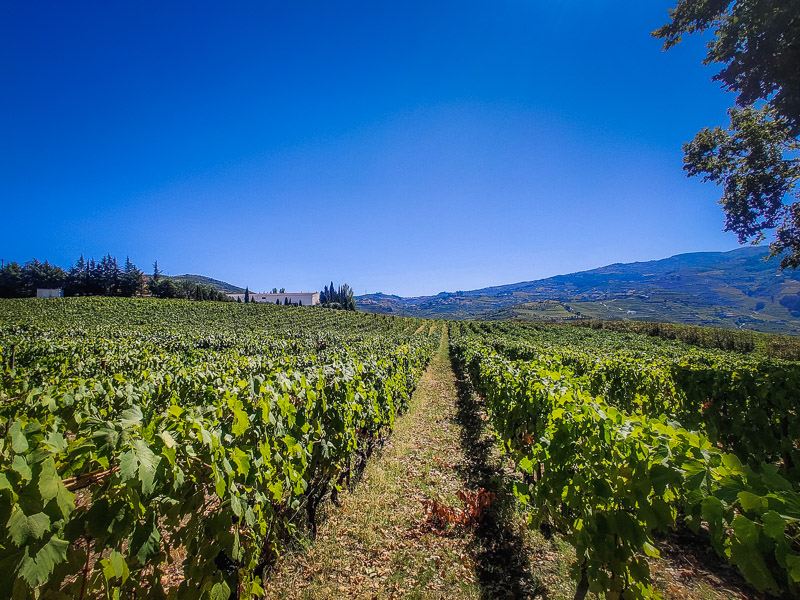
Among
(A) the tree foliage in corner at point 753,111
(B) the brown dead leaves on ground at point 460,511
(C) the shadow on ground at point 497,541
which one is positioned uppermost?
(A) the tree foliage in corner at point 753,111

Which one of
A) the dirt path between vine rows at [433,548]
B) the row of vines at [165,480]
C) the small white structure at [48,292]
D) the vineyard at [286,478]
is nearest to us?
the row of vines at [165,480]

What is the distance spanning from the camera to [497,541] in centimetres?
433

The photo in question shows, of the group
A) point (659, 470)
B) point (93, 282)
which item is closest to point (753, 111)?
point (659, 470)

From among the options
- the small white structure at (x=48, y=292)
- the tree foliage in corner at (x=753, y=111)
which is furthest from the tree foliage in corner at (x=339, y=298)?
the tree foliage in corner at (x=753, y=111)

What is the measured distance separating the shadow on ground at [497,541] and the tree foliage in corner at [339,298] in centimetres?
9669

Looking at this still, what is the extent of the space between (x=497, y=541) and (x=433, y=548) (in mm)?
893

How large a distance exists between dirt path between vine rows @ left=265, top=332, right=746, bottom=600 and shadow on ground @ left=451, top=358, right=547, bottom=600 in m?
0.01

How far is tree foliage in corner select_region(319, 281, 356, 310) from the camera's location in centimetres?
10644

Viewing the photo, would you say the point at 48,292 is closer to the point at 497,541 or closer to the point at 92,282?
the point at 92,282

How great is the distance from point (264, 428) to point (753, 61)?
13.7m

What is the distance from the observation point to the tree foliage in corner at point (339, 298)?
106 metres

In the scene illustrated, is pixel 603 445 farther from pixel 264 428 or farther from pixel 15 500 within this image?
pixel 15 500

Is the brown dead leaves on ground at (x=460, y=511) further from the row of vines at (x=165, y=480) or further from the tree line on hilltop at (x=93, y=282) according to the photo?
the tree line on hilltop at (x=93, y=282)

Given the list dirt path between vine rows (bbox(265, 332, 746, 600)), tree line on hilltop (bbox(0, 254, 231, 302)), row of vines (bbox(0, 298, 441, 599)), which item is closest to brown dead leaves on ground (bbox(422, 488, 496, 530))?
dirt path between vine rows (bbox(265, 332, 746, 600))
